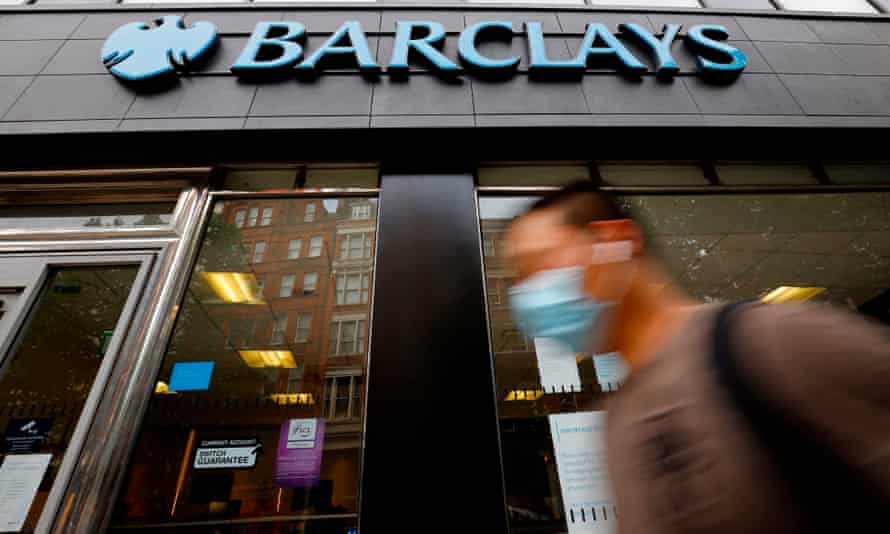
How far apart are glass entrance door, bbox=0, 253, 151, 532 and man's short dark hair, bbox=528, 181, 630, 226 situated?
10.7 feet

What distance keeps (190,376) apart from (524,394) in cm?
269

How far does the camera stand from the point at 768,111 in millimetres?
4023

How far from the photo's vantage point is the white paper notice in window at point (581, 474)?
8.70 feet

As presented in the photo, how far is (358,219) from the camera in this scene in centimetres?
380

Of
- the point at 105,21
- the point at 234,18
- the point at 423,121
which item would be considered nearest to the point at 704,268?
the point at 423,121

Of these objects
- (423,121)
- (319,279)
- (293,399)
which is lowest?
(293,399)

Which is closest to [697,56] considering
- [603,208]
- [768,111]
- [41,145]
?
[768,111]

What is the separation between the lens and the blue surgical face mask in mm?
1411

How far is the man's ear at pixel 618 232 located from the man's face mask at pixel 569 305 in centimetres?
2

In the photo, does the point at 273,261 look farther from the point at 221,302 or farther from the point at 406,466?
the point at 406,466

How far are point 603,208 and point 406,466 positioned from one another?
6.41 feet

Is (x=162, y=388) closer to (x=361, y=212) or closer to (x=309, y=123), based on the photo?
(x=361, y=212)

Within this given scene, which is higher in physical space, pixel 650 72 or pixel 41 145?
pixel 650 72

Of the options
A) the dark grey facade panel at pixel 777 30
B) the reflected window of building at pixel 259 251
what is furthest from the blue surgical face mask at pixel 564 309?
the dark grey facade panel at pixel 777 30
